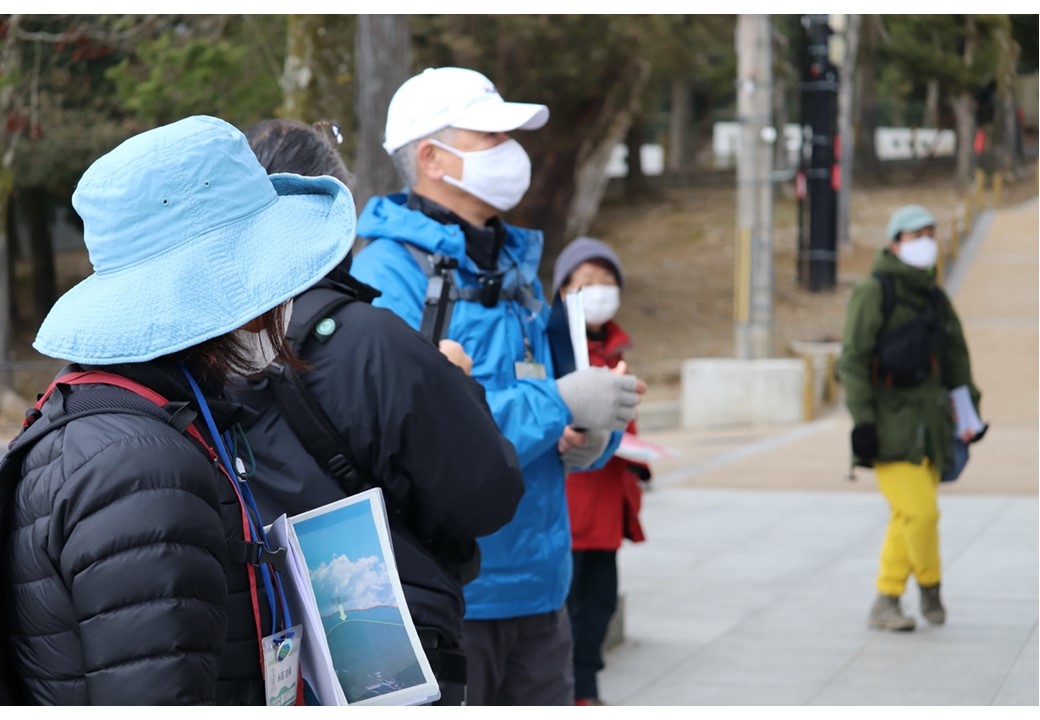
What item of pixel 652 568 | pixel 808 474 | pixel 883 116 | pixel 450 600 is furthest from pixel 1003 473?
pixel 883 116

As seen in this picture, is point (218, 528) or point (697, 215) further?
point (697, 215)

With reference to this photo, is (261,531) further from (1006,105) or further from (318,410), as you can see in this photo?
(1006,105)

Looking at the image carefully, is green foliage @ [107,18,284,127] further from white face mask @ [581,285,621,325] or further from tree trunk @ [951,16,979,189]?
white face mask @ [581,285,621,325]

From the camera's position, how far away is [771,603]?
7.24 m

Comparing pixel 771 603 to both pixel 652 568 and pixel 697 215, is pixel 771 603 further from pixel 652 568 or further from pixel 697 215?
pixel 697 215

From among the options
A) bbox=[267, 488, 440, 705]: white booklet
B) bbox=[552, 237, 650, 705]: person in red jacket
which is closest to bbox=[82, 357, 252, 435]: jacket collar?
bbox=[267, 488, 440, 705]: white booklet

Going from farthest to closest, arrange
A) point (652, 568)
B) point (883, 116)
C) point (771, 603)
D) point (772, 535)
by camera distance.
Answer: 1. point (883, 116)
2. point (772, 535)
3. point (652, 568)
4. point (771, 603)

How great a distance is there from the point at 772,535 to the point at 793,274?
65.2 ft

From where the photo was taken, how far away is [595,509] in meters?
5.35

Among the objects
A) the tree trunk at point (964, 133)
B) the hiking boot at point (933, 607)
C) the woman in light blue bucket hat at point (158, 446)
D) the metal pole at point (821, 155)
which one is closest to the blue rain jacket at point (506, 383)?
the woman in light blue bucket hat at point (158, 446)

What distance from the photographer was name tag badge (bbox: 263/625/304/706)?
1946 mm

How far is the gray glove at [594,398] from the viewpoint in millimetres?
3275

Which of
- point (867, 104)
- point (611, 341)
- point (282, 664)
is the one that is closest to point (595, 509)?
point (611, 341)

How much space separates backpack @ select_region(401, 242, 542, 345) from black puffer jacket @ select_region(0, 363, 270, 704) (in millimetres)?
1480
